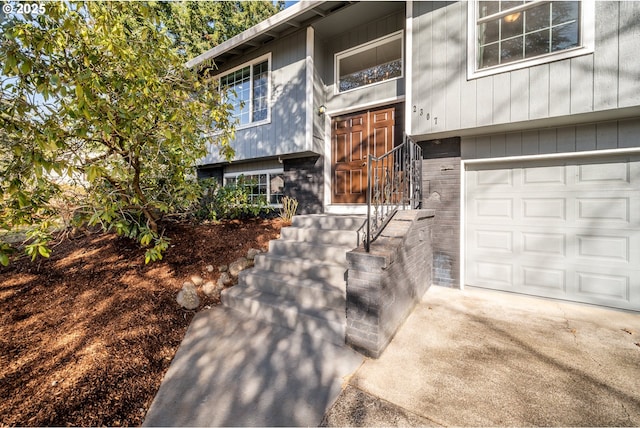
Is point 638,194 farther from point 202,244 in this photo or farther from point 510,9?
point 202,244

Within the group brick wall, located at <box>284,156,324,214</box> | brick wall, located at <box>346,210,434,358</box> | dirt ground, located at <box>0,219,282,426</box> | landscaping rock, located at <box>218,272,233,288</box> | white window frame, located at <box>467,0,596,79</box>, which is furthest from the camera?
brick wall, located at <box>284,156,324,214</box>

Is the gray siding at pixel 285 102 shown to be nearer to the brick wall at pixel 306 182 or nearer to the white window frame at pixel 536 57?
the brick wall at pixel 306 182

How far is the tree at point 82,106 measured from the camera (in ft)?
6.94

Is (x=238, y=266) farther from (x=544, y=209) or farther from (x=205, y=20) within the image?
(x=205, y=20)

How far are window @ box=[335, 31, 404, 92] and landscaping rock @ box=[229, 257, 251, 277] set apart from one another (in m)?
4.25

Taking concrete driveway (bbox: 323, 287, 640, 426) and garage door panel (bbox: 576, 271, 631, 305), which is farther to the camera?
garage door panel (bbox: 576, 271, 631, 305)

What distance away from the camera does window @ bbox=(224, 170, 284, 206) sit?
657 centimetres

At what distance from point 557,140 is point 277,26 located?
5.42 m

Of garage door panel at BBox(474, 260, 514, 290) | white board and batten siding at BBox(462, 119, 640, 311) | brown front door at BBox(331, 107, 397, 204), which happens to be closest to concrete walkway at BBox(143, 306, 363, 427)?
garage door panel at BBox(474, 260, 514, 290)

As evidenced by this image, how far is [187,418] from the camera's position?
1869mm

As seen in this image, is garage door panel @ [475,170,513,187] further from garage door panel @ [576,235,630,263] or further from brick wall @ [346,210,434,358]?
brick wall @ [346,210,434,358]

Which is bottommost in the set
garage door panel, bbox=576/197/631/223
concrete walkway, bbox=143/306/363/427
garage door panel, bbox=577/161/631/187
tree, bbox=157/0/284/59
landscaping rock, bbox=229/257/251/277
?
concrete walkway, bbox=143/306/363/427

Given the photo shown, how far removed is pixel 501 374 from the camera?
2.19 meters

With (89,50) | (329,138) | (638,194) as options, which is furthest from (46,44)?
(638,194)
